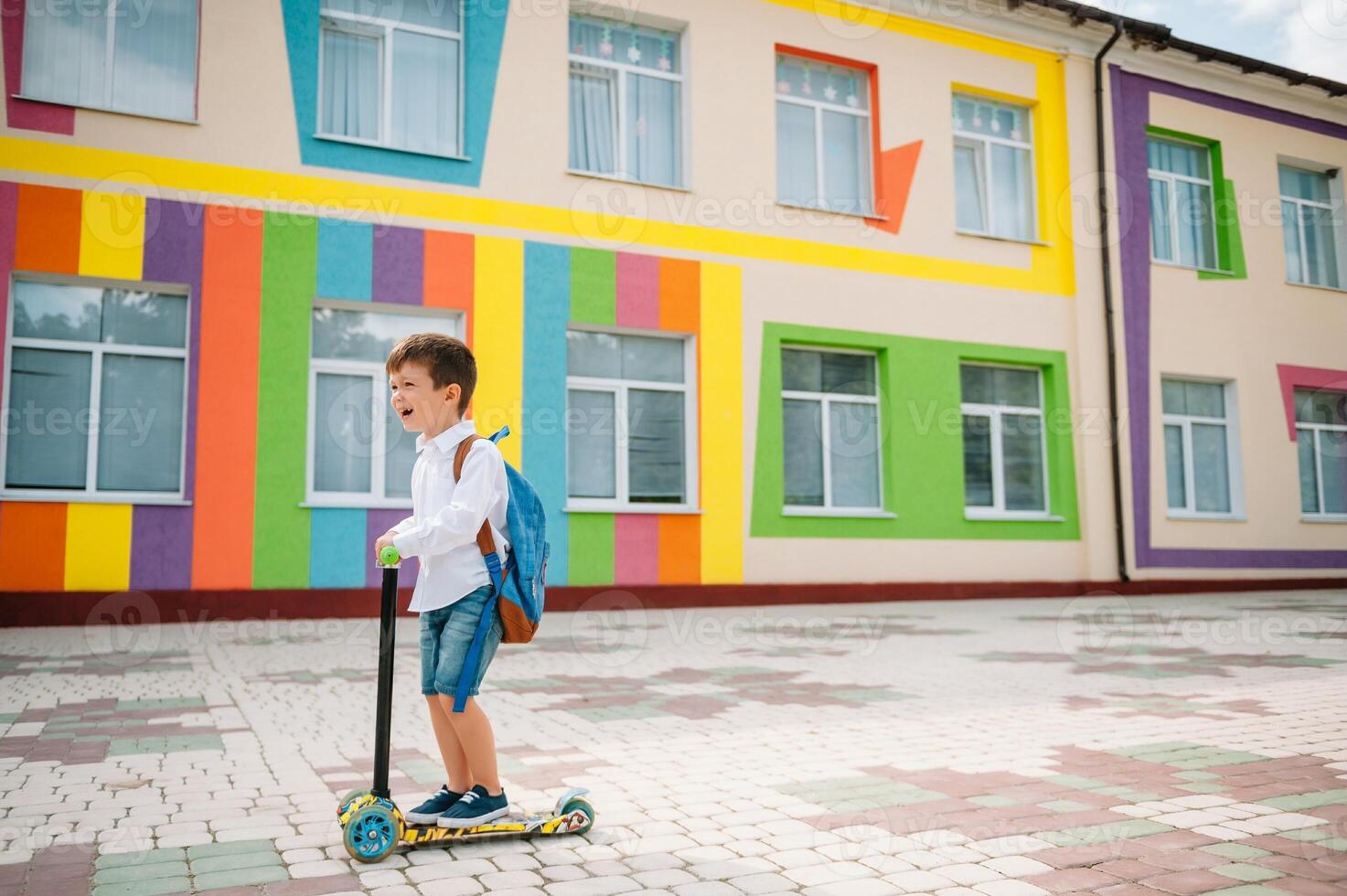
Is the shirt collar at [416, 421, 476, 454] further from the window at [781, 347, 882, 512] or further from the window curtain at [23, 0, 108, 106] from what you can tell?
the window at [781, 347, 882, 512]

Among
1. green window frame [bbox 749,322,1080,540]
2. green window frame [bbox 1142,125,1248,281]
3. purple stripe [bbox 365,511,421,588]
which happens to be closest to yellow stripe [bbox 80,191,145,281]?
purple stripe [bbox 365,511,421,588]

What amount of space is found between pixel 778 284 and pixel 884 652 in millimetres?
6126

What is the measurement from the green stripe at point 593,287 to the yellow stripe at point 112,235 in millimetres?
4392

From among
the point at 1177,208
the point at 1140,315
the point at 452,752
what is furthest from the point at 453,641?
the point at 1177,208

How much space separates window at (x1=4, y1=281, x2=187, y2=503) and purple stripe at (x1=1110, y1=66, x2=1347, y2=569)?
1253cm

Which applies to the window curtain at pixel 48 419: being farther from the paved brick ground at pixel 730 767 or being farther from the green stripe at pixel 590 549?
the green stripe at pixel 590 549

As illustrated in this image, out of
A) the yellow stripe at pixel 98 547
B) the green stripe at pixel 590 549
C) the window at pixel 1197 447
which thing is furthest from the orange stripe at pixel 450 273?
the window at pixel 1197 447

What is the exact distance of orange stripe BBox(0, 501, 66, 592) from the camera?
945cm

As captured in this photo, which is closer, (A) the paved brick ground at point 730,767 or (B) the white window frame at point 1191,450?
(A) the paved brick ground at point 730,767

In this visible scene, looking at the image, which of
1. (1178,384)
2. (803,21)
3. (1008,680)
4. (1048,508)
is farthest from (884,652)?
(1178,384)

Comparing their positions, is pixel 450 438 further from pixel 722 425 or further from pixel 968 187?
pixel 968 187

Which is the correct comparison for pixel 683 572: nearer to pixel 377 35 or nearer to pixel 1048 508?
pixel 1048 508

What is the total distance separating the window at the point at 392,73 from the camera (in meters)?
11.4

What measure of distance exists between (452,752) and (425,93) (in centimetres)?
991
